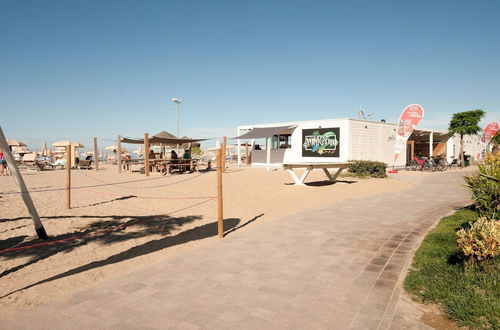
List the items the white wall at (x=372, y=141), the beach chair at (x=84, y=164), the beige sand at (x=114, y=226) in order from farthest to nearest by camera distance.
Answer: the beach chair at (x=84, y=164) < the white wall at (x=372, y=141) < the beige sand at (x=114, y=226)

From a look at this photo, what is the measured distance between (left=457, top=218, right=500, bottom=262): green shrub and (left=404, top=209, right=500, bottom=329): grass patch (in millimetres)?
108

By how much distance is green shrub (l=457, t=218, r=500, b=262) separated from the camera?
3.10 m

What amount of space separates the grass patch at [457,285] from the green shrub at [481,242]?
4.3 inches

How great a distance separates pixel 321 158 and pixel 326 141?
1.20 meters

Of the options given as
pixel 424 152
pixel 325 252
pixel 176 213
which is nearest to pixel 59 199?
pixel 176 213

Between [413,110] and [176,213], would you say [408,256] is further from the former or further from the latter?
[413,110]

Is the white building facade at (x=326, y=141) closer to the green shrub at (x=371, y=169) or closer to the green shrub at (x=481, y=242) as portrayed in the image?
the green shrub at (x=371, y=169)

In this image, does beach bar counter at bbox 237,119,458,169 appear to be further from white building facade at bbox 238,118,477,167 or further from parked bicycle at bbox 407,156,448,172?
parked bicycle at bbox 407,156,448,172

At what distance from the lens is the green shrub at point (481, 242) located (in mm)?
3100

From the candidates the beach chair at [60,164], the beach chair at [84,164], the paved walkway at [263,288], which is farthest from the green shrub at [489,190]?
the beach chair at [60,164]

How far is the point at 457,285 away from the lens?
295cm

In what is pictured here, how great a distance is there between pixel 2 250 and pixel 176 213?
10.8ft

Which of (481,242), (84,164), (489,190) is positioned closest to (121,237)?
(481,242)

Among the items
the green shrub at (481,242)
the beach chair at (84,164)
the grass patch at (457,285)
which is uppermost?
the beach chair at (84,164)
